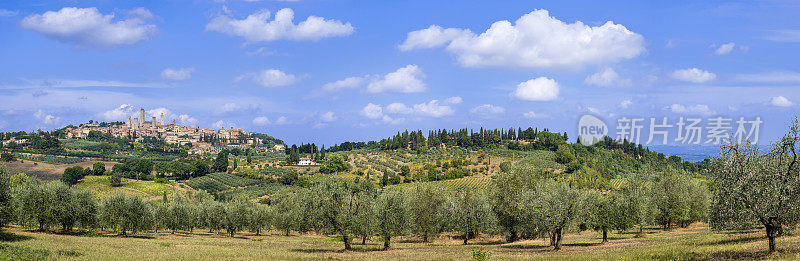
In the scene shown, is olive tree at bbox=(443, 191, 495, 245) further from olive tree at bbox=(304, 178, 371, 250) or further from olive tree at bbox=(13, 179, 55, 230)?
olive tree at bbox=(13, 179, 55, 230)

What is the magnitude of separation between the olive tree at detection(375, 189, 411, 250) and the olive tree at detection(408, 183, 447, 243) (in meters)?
12.4

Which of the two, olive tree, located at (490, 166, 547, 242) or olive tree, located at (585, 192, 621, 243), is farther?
olive tree, located at (490, 166, 547, 242)

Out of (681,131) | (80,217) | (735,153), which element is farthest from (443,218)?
(681,131)

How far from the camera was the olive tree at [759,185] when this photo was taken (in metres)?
29.2

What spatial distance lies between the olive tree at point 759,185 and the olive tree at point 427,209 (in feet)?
157

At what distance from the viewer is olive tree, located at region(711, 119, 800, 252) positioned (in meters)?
29.2

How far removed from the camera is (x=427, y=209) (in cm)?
7981

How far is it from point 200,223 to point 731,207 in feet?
343

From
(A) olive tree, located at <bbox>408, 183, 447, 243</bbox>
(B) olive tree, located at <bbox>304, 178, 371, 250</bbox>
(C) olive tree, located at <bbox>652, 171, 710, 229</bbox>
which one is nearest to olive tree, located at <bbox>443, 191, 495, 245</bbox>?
(A) olive tree, located at <bbox>408, 183, 447, 243</bbox>

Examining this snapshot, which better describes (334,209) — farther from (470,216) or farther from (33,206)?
(33,206)

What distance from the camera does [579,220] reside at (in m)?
51.7

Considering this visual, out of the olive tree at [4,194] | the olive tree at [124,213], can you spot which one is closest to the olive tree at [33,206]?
the olive tree at [124,213]

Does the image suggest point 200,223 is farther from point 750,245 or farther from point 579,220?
A: point 750,245

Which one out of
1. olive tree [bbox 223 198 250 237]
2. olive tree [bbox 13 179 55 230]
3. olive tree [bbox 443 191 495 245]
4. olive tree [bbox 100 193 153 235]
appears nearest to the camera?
olive tree [bbox 13 179 55 230]
